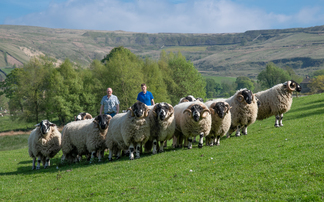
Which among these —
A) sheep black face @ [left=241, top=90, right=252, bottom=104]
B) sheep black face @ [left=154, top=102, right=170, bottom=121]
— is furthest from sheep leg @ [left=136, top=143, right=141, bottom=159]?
sheep black face @ [left=241, top=90, right=252, bottom=104]

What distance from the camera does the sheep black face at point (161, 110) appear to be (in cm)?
1395

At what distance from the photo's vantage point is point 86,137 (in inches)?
649

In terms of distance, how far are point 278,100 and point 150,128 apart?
9718 mm

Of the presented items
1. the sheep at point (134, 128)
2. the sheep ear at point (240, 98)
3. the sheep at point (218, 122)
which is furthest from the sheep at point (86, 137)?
the sheep ear at point (240, 98)

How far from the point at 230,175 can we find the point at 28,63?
62279 millimetres

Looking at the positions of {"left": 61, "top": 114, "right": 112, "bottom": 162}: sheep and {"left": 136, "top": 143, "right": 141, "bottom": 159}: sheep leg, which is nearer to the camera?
{"left": 136, "top": 143, "right": 141, "bottom": 159}: sheep leg

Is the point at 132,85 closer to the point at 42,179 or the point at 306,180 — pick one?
the point at 42,179

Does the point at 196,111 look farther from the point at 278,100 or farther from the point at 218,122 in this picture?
the point at 278,100

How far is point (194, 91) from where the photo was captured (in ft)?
221

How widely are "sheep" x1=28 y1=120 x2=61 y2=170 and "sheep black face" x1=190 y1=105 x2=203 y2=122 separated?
8.76 m

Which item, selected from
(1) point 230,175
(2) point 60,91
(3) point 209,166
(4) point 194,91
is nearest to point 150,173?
(3) point 209,166

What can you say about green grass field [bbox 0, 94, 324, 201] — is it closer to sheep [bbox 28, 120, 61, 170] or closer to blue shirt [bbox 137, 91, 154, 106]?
sheep [bbox 28, 120, 61, 170]

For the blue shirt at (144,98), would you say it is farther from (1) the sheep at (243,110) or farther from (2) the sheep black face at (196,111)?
(1) the sheep at (243,110)

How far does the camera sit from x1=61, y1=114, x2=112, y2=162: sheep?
52.6ft
